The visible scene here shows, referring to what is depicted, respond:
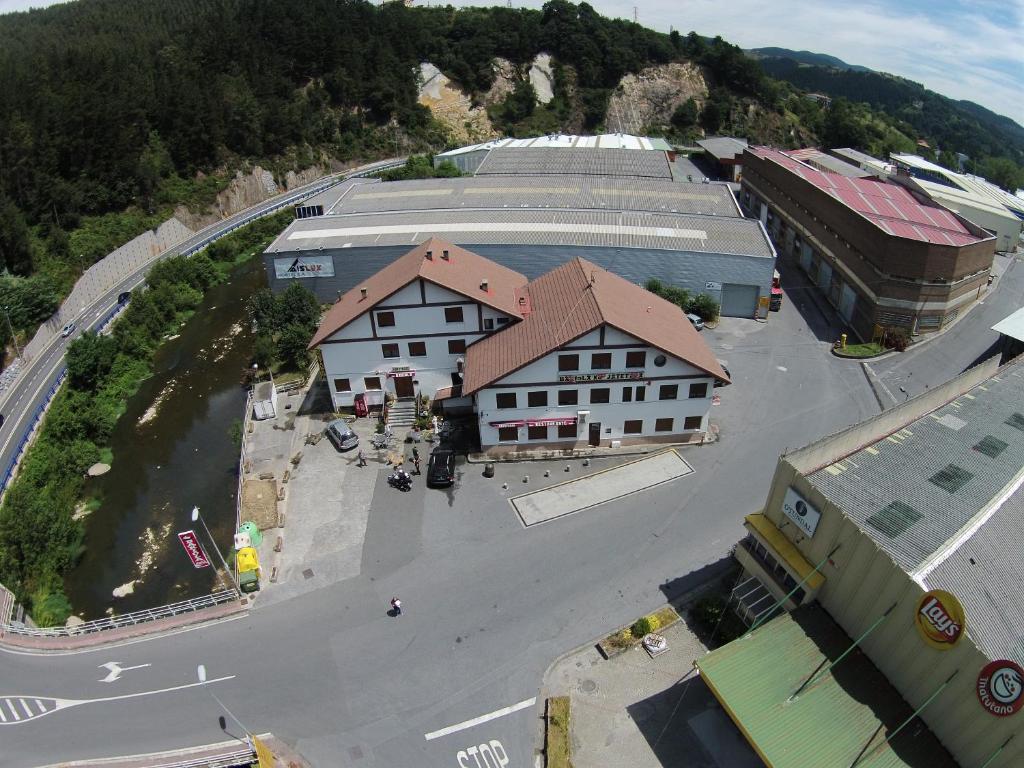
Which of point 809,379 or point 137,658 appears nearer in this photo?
point 137,658

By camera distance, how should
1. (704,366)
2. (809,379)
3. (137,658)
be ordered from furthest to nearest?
1. (809,379)
2. (704,366)
3. (137,658)

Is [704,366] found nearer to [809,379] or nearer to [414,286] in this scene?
[809,379]

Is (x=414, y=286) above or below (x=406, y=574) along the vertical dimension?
above

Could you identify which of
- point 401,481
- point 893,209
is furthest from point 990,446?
point 893,209

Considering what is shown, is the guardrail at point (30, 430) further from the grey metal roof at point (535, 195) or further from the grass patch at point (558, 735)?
the grass patch at point (558, 735)

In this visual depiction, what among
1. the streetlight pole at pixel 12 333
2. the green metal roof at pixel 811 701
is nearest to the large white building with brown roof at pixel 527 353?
the green metal roof at pixel 811 701

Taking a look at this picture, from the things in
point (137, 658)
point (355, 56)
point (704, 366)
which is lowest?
point (137, 658)

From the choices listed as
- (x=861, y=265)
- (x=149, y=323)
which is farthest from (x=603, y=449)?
(x=149, y=323)
